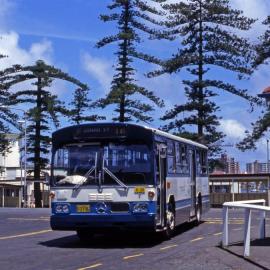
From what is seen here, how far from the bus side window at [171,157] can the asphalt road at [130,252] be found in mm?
1810

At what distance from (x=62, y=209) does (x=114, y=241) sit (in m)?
2.08

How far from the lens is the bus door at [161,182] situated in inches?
623

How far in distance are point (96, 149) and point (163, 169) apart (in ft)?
6.04

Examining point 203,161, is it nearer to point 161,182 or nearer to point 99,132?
point 161,182

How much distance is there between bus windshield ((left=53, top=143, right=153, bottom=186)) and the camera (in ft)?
50.6

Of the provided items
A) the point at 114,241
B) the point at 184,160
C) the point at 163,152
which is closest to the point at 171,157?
the point at 163,152

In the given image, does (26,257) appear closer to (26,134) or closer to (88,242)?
(88,242)

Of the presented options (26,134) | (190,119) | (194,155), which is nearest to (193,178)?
(194,155)

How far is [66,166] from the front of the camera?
1582 centimetres

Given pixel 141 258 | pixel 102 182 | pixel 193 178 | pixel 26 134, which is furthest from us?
pixel 26 134

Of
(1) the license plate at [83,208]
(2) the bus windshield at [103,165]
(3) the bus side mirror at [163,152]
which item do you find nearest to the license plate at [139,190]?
(2) the bus windshield at [103,165]

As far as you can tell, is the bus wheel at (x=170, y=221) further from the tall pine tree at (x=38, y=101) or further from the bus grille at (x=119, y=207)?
the tall pine tree at (x=38, y=101)

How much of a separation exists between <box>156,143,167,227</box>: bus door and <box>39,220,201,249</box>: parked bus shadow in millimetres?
669

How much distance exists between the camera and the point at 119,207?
15375 millimetres
